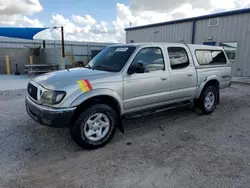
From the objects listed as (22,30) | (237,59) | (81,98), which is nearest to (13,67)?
(22,30)

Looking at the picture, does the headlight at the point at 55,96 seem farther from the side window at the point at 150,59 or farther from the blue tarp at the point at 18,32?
the blue tarp at the point at 18,32

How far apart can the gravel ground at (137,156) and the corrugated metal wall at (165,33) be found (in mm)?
11913

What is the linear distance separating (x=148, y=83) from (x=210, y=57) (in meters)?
2.47

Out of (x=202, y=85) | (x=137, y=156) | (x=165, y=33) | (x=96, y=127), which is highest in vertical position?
(x=165, y=33)

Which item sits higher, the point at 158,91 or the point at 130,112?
the point at 158,91

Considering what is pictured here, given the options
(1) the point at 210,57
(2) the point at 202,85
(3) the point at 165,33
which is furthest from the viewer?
(3) the point at 165,33

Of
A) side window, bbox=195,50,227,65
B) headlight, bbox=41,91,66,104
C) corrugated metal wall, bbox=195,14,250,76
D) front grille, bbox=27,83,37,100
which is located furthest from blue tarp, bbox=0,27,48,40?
corrugated metal wall, bbox=195,14,250,76

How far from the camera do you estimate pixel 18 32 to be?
39.5 feet

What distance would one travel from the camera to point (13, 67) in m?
13.8

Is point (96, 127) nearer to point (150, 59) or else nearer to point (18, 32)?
point (150, 59)

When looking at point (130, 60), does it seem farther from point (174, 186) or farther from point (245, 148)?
point (245, 148)

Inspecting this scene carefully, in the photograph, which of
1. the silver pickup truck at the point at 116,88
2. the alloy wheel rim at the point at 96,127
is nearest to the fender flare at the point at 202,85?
the silver pickup truck at the point at 116,88

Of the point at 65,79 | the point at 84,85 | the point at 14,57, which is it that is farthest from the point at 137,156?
the point at 14,57

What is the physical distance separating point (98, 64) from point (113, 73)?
2.59ft
